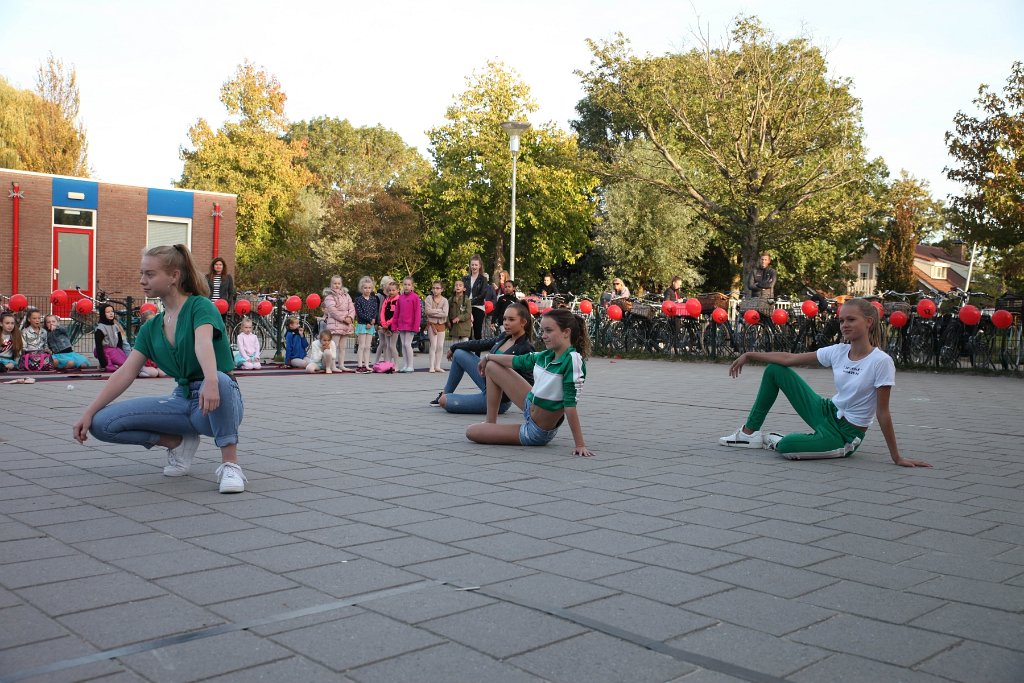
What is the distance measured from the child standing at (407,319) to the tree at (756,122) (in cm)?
1856

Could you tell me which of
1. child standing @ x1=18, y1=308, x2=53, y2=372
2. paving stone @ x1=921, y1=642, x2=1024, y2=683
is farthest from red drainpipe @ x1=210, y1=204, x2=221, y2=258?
paving stone @ x1=921, y1=642, x2=1024, y2=683

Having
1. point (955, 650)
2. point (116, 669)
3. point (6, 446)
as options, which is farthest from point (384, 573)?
point (6, 446)

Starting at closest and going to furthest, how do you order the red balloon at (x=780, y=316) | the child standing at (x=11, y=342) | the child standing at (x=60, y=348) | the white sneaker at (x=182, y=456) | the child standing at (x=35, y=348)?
the white sneaker at (x=182, y=456), the child standing at (x=11, y=342), the child standing at (x=35, y=348), the child standing at (x=60, y=348), the red balloon at (x=780, y=316)

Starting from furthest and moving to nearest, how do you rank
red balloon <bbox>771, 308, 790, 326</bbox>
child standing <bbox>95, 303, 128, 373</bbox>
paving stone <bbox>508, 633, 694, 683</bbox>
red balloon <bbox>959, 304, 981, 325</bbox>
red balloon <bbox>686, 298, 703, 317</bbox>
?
red balloon <bbox>686, 298, 703, 317</bbox> → red balloon <bbox>771, 308, 790, 326</bbox> → red balloon <bbox>959, 304, 981, 325</bbox> → child standing <bbox>95, 303, 128, 373</bbox> → paving stone <bbox>508, 633, 694, 683</bbox>

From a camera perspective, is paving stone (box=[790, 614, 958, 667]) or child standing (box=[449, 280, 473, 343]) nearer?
paving stone (box=[790, 614, 958, 667])

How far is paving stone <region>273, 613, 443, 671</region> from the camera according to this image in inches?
114

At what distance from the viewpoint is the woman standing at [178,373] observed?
5.42m

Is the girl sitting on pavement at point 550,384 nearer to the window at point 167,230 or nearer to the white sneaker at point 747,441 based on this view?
the white sneaker at point 747,441

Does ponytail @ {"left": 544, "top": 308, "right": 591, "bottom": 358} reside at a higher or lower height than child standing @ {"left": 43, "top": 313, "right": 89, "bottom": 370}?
higher

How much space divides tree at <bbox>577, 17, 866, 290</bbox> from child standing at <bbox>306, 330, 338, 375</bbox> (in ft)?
62.9

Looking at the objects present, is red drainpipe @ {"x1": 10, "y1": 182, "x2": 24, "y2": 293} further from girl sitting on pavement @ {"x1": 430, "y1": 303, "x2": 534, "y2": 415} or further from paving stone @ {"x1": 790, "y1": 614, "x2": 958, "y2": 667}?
paving stone @ {"x1": 790, "y1": 614, "x2": 958, "y2": 667}

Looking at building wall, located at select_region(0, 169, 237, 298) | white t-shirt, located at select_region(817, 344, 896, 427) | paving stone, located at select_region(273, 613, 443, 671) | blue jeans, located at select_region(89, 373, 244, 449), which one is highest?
building wall, located at select_region(0, 169, 237, 298)

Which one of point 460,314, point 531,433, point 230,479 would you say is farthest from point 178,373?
point 460,314

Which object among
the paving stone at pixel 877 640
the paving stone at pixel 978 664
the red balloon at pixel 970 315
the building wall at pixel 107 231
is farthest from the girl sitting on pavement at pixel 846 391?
the building wall at pixel 107 231
